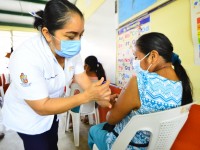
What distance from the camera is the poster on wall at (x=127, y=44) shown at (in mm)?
1623

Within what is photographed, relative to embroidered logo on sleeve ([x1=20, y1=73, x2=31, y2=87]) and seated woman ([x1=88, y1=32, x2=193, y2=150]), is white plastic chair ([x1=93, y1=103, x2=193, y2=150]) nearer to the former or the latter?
seated woman ([x1=88, y1=32, x2=193, y2=150])

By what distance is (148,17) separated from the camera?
4.99 feet

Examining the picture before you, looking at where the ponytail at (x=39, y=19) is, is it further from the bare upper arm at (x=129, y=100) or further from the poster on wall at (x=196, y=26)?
the poster on wall at (x=196, y=26)

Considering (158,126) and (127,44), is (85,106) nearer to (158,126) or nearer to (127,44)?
(127,44)

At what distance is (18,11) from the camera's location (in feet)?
16.8

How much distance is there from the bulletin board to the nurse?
0.82m

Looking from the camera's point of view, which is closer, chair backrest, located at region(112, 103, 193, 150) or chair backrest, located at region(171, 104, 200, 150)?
chair backrest, located at region(112, 103, 193, 150)

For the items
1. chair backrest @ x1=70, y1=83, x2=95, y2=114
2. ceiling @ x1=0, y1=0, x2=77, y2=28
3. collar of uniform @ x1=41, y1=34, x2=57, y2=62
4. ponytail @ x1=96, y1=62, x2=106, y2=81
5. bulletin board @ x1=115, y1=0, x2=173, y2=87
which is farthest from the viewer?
ceiling @ x1=0, y1=0, x2=77, y2=28

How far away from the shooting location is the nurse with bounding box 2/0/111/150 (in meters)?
0.80

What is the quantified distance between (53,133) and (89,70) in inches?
62.0

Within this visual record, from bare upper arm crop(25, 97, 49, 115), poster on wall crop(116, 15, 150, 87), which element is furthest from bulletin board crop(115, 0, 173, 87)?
bare upper arm crop(25, 97, 49, 115)

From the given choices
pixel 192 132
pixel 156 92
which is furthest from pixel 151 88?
pixel 192 132

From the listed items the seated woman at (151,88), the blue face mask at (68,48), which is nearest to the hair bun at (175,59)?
the seated woman at (151,88)

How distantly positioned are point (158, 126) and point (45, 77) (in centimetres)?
63
